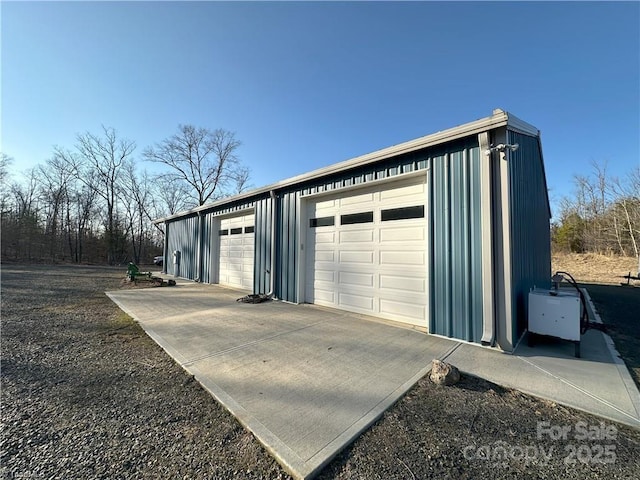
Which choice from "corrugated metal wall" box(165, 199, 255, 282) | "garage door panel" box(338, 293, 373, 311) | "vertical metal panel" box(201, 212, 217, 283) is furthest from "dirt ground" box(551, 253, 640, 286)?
"vertical metal panel" box(201, 212, 217, 283)

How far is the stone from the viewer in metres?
2.56

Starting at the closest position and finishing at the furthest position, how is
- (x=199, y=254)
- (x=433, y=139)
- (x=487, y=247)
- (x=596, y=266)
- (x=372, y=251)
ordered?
(x=487, y=247) → (x=433, y=139) → (x=372, y=251) → (x=199, y=254) → (x=596, y=266)

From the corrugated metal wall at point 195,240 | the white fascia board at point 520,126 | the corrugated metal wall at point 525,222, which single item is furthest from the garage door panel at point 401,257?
the corrugated metal wall at point 195,240

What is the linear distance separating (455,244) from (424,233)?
1.97 ft

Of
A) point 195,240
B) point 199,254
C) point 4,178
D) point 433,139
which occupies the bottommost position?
point 199,254

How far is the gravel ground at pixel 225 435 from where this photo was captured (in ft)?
5.01

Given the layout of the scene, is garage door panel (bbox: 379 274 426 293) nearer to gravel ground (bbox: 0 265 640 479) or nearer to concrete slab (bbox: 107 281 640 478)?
concrete slab (bbox: 107 281 640 478)

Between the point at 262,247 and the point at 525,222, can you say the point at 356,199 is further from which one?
the point at 262,247

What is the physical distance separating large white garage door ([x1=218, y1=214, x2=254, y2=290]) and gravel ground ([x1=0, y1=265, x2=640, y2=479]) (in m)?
5.69

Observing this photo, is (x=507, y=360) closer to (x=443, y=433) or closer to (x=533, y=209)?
(x=443, y=433)

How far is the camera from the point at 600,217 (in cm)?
2144

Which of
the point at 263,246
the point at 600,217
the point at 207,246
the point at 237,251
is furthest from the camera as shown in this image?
Result: the point at 600,217

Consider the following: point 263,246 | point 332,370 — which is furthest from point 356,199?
point 332,370

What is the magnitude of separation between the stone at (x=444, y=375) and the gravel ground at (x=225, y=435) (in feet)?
0.27
